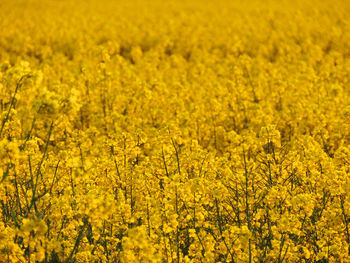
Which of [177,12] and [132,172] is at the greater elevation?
[177,12]

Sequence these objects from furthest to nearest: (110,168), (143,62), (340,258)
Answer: (143,62)
(110,168)
(340,258)

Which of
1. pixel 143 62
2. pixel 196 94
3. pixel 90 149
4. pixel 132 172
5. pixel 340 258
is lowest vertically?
pixel 340 258

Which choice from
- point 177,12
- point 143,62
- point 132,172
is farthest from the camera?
point 177,12

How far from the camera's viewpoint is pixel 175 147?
452cm

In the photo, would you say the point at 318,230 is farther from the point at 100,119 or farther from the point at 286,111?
the point at 100,119

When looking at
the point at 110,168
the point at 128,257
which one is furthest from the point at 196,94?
the point at 128,257

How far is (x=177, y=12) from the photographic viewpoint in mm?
20844

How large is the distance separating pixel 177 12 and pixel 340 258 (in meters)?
18.8

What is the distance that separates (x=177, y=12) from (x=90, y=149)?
649 inches

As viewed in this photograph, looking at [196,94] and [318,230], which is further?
[196,94]

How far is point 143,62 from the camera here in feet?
35.3

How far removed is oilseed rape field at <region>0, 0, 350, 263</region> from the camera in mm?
3416

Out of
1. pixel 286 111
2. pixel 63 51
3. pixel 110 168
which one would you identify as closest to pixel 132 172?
pixel 110 168

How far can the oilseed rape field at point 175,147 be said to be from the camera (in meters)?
3.42
